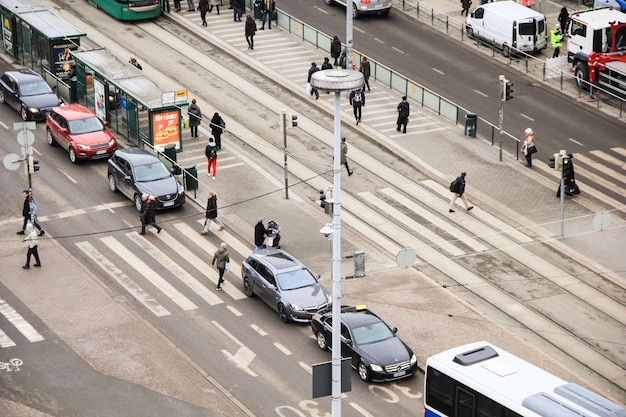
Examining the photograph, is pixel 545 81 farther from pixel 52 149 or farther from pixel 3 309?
pixel 3 309

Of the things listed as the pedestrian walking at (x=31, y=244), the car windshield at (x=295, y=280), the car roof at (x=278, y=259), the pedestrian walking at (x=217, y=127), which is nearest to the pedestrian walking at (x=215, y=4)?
the pedestrian walking at (x=217, y=127)

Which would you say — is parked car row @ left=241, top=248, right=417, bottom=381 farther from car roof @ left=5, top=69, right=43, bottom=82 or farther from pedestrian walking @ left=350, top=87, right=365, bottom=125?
car roof @ left=5, top=69, right=43, bottom=82

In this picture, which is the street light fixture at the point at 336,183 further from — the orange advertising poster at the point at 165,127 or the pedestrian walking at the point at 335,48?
the pedestrian walking at the point at 335,48

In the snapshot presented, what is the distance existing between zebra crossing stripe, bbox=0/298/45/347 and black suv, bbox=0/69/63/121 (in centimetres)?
1558

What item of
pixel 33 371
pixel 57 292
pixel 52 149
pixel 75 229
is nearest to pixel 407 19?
pixel 52 149

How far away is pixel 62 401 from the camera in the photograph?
113ft

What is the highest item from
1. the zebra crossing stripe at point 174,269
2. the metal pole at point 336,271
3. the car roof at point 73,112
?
the metal pole at point 336,271

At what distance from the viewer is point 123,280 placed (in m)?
41.9

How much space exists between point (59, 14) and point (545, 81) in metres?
23.6

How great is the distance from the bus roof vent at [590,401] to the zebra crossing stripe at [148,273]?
14.2 meters

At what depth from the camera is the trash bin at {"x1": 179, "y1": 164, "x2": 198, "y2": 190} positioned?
48578 mm

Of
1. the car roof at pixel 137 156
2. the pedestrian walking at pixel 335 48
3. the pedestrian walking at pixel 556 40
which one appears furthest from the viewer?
the pedestrian walking at pixel 556 40

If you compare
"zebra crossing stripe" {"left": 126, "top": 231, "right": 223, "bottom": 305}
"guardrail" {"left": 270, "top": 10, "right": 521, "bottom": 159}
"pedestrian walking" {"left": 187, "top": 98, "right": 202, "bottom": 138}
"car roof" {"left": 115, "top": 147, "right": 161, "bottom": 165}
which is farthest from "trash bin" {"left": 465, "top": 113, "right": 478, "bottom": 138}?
"zebra crossing stripe" {"left": 126, "top": 231, "right": 223, "bottom": 305}

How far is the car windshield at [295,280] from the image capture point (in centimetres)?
3957
